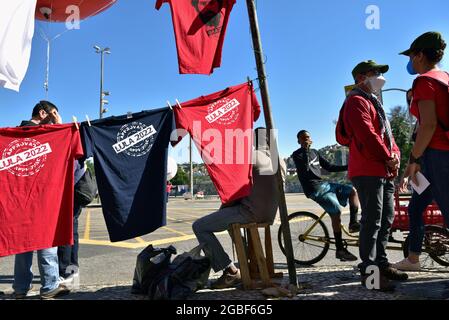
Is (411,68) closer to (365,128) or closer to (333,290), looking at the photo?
(365,128)

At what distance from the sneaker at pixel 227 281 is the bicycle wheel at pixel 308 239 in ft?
5.68

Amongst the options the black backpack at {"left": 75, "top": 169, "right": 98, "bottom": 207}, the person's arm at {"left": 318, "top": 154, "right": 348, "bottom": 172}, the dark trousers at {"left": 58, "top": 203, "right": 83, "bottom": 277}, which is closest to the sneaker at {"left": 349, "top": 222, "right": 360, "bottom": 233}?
the person's arm at {"left": 318, "top": 154, "right": 348, "bottom": 172}

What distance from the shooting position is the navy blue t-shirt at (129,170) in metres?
4.12

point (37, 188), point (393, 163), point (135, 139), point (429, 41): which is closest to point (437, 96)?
point (429, 41)

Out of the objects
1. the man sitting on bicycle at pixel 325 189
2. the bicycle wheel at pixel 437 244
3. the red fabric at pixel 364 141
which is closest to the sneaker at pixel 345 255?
the man sitting on bicycle at pixel 325 189

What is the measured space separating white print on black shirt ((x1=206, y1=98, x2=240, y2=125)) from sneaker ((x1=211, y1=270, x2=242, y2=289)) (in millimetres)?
1690

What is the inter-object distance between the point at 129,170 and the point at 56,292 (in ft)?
4.84

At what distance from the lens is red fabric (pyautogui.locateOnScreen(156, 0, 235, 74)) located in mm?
4594

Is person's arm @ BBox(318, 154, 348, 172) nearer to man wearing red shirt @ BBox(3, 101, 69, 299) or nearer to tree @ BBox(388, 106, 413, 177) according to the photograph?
man wearing red shirt @ BBox(3, 101, 69, 299)

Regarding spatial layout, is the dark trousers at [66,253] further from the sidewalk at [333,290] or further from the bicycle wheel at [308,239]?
the bicycle wheel at [308,239]

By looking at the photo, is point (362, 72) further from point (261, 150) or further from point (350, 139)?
point (261, 150)

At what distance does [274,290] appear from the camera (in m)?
3.64

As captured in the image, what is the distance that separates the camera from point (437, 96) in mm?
3053
